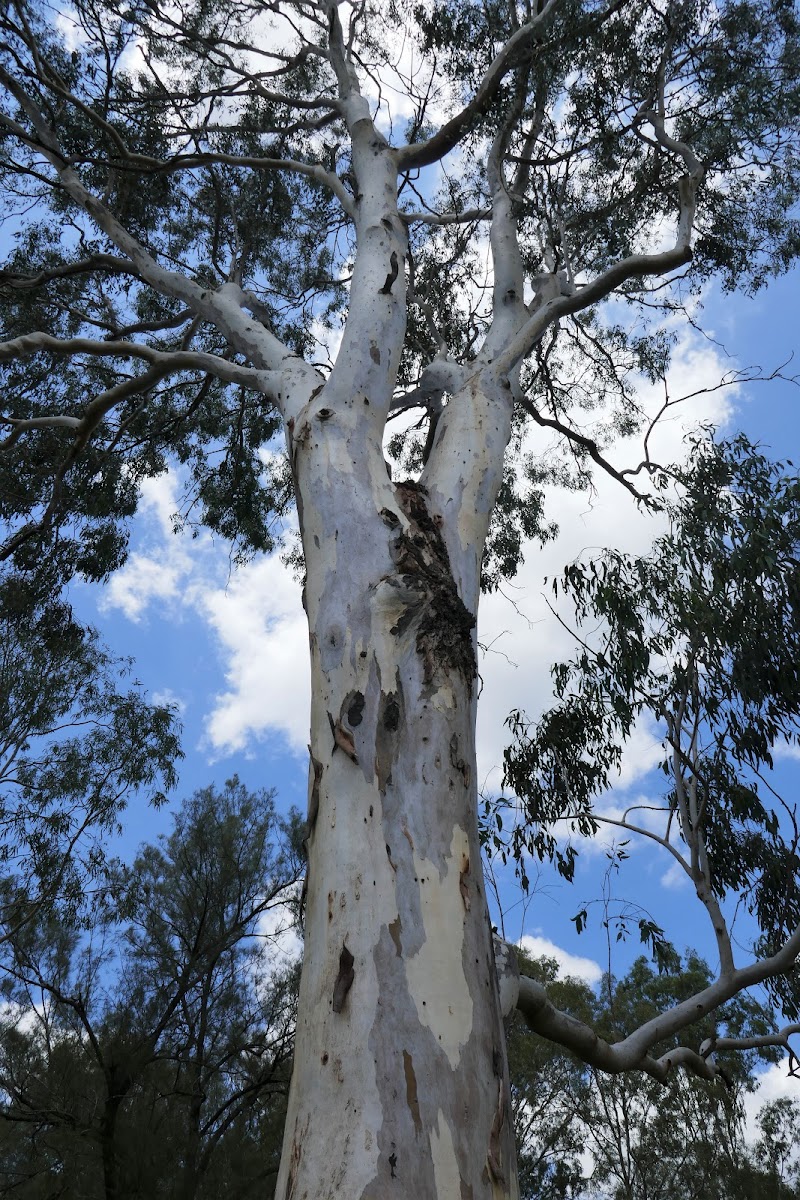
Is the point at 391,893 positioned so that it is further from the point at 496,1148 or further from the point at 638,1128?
the point at 638,1128

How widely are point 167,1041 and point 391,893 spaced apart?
715 cm

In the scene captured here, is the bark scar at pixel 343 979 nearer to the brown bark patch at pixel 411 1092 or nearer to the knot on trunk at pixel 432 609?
the brown bark patch at pixel 411 1092

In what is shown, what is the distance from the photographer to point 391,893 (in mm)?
1571

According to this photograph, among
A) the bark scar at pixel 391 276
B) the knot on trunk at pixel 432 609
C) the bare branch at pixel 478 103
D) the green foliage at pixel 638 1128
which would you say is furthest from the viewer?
the green foliage at pixel 638 1128

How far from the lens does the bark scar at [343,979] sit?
57.4 inches

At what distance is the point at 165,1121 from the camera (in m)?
6.17

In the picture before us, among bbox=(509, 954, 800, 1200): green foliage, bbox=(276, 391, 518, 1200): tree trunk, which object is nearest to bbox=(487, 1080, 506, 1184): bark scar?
bbox=(276, 391, 518, 1200): tree trunk

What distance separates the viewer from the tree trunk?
4.25ft

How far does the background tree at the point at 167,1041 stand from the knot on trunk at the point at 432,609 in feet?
16.3

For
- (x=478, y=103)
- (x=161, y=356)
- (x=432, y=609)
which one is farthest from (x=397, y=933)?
(x=478, y=103)

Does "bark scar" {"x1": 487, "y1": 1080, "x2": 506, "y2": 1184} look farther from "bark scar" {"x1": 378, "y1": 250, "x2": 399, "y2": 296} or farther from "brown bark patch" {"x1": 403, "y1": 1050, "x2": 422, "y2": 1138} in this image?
"bark scar" {"x1": 378, "y1": 250, "x2": 399, "y2": 296}

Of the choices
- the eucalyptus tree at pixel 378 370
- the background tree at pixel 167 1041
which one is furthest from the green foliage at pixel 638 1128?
the eucalyptus tree at pixel 378 370

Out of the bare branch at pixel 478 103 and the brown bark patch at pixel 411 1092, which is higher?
the bare branch at pixel 478 103

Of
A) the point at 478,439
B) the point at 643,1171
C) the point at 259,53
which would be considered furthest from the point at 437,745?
the point at 643,1171
